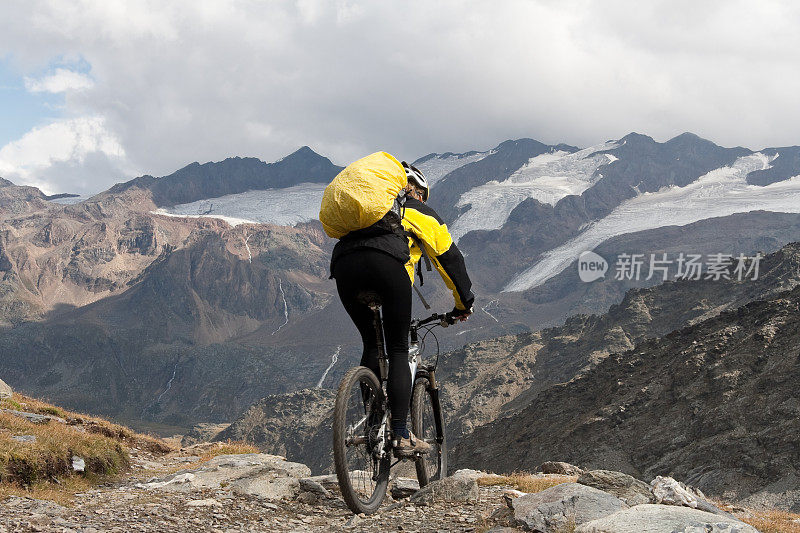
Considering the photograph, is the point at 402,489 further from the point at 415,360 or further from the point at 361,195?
the point at 361,195

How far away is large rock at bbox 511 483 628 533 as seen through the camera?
5.52 m

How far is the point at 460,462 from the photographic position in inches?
2645

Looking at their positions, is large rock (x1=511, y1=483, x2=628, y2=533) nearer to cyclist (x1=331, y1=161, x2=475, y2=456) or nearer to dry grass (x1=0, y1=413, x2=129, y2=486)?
A: cyclist (x1=331, y1=161, x2=475, y2=456)

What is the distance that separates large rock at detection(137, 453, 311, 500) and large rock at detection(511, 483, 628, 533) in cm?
369

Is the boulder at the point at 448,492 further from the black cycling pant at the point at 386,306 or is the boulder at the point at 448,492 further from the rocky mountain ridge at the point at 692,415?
the rocky mountain ridge at the point at 692,415

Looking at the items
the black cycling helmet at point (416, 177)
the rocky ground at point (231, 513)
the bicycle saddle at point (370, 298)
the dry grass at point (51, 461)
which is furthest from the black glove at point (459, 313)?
the dry grass at point (51, 461)

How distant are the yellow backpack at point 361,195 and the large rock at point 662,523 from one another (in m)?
3.47

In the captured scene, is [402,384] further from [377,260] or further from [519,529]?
[519,529]

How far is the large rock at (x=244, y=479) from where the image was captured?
28.3 ft

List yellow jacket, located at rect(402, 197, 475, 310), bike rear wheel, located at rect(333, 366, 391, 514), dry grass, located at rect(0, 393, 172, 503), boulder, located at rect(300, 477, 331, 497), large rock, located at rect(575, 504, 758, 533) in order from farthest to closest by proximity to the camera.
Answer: dry grass, located at rect(0, 393, 172, 503) → boulder, located at rect(300, 477, 331, 497) → yellow jacket, located at rect(402, 197, 475, 310) → bike rear wheel, located at rect(333, 366, 391, 514) → large rock, located at rect(575, 504, 758, 533)

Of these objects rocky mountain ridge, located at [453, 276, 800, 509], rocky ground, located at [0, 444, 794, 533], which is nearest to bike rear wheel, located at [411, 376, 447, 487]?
rocky ground, located at [0, 444, 794, 533]

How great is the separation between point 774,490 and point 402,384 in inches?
1339

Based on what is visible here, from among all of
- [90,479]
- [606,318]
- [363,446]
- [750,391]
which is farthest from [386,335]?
[606,318]

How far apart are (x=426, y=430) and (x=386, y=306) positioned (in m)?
2.31
